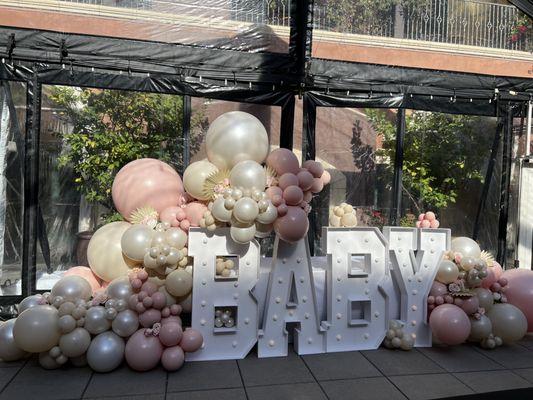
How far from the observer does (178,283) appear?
10.5ft

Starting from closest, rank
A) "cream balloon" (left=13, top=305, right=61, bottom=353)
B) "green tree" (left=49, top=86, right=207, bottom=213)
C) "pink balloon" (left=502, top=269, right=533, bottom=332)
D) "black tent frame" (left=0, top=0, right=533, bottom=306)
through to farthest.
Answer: "cream balloon" (left=13, top=305, right=61, bottom=353)
"pink balloon" (left=502, top=269, right=533, bottom=332)
"black tent frame" (left=0, top=0, right=533, bottom=306)
"green tree" (left=49, top=86, right=207, bottom=213)

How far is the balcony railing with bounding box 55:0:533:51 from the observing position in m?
5.21

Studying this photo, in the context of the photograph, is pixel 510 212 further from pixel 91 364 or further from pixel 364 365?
pixel 91 364

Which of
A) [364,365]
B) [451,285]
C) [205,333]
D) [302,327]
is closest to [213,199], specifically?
[205,333]

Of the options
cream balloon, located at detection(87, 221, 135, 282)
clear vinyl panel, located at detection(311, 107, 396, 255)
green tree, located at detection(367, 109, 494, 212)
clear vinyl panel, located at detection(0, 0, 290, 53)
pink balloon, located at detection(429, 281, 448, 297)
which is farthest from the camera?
green tree, located at detection(367, 109, 494, 212)

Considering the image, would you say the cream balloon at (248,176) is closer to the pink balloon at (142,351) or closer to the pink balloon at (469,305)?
the pink balloon at (142,351)

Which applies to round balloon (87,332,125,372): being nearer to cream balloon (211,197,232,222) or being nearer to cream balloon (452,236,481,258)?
cream balloon (211,197,232,222)

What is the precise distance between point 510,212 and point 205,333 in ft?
16.1

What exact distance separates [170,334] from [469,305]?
240 cm

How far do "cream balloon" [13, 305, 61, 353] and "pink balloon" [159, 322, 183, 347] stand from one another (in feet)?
2.34

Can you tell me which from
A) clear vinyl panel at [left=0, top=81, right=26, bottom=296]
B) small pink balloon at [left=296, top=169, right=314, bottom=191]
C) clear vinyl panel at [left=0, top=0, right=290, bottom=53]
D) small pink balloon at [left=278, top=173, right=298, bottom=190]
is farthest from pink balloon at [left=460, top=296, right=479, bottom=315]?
clear vinyl panel at [left=0, top=81, right=26, bottom=296]

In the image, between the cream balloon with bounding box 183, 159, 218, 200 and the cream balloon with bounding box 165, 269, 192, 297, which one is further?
the cream balloon with bounding box 183, 159, 218, 200

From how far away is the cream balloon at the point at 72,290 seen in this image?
3248 millimetres

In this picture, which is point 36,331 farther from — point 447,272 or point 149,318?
point 447,272
